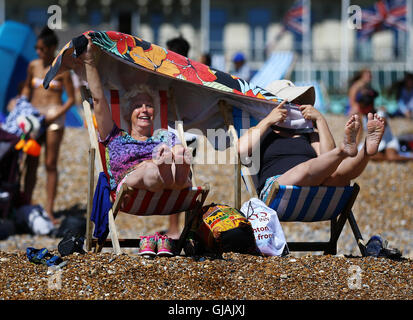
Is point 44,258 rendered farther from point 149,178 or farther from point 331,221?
point 331,221

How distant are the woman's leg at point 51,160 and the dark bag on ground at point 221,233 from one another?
2.81 meters

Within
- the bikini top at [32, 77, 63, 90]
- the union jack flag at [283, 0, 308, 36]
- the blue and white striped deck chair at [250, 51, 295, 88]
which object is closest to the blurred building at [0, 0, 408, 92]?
the union jack flag at [283, 0, 308, 36]

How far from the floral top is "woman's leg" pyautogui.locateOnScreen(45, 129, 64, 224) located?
7.79 feet

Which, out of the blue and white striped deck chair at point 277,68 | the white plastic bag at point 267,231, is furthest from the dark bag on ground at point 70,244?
the blue and white striped deck chair at point 277,68

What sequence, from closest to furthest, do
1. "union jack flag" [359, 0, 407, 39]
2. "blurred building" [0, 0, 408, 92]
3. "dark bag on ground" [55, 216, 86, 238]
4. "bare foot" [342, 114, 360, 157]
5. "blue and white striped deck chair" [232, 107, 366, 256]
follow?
1. "bare foot" [342, 114, 360, 157]
2. "blue and white striped deck chair" [232, 107, 366, 256]
3. "dark bag on ground" [55, 216, 86, 238]
4. "union jack flag" [359, 0, 407, 39]
5. "blurred building" [0, 0, 408, 92]

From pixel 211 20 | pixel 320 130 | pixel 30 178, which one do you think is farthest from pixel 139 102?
pixel 211 20

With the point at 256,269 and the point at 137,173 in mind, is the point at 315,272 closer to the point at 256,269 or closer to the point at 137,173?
the point at 256,269

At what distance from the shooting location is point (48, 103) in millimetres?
6887

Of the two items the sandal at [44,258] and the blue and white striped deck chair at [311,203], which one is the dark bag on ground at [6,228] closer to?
the sandal at [44,258]

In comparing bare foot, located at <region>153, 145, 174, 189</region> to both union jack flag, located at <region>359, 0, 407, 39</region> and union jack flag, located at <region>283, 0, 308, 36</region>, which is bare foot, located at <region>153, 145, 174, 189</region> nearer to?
union jack flag, located at <region>283, 0, 308, 36</region>

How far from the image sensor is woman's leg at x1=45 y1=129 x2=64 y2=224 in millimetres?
6770

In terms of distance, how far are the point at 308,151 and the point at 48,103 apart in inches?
128

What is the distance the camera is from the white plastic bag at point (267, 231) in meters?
4.18
